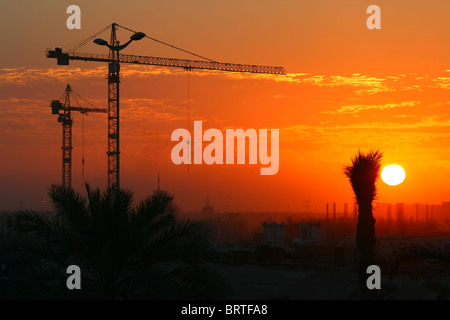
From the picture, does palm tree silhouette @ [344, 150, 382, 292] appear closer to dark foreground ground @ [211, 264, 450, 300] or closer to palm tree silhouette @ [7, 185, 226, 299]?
dark foreground ground @ [211, 264, 450, 300]

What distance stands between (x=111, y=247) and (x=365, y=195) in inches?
441

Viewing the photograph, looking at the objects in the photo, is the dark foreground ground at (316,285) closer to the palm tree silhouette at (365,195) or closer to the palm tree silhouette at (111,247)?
the palm tree silhouette at (365,195)

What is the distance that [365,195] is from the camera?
2669 centimetres

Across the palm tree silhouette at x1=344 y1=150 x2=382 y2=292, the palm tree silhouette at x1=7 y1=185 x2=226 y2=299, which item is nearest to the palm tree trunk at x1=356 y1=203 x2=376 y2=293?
the palm tree silhouette at x1=344 y1=150 x2=382 y2=292

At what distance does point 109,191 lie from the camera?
20016mm

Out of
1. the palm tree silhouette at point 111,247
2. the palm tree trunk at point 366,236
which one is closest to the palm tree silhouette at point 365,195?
the palm tree trunk at point 366,236

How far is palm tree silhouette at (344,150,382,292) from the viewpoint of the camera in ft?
86.7

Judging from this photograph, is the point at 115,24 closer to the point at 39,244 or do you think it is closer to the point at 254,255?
the point at 254,255

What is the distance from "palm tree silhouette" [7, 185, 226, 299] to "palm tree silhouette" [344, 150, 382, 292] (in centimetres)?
866

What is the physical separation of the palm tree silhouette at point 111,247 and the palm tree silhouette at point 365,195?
28.4 ft

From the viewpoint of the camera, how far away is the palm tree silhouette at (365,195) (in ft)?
86.7
